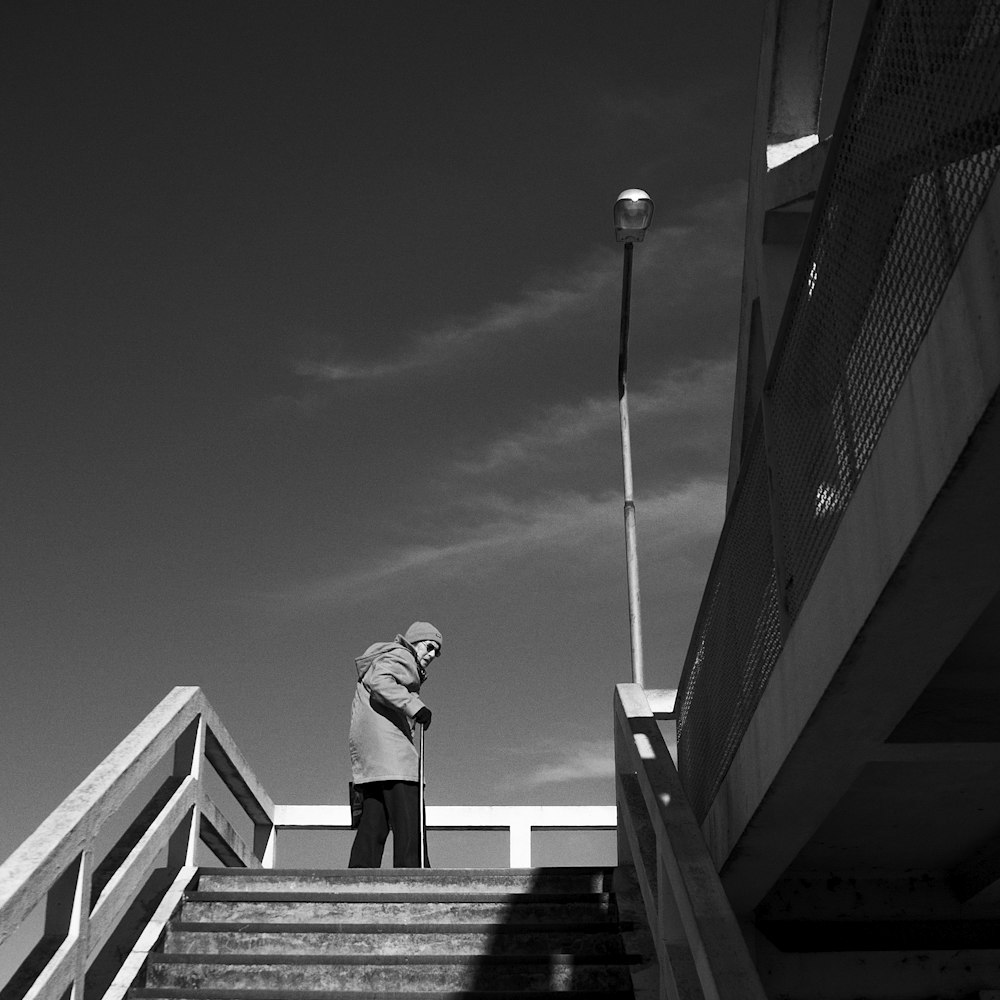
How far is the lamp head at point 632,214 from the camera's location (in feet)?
33.7

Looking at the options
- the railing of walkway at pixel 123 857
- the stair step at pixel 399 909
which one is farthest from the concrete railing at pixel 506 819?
the stair step at pixel 399 909

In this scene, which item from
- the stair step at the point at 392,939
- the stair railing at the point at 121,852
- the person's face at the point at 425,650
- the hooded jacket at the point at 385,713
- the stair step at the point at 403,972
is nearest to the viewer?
the stair railing at the point at 121,852

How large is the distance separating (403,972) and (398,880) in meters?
1.04

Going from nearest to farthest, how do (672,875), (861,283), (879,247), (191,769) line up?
(879,247)
(861,283)
(672,875)
(191,769)

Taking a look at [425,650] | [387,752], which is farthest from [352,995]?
[425,650]

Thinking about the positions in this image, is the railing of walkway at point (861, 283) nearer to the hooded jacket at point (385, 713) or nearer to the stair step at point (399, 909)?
the stair step at point (399, 909)

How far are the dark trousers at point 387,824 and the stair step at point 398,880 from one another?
0.88 m

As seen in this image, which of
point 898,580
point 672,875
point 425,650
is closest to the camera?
point 898,580

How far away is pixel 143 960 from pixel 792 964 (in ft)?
9.03

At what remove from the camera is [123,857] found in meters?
5.60

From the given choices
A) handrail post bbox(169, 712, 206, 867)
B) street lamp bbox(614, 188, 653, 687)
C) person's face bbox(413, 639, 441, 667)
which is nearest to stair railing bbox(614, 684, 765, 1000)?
person's face bbox(413, 639, 441, 667)

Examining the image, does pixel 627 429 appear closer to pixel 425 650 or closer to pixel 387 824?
pixel 425 650

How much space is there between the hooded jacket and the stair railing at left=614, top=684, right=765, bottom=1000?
4.91ft

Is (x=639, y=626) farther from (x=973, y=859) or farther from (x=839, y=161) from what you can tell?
(x=839, y=161)
